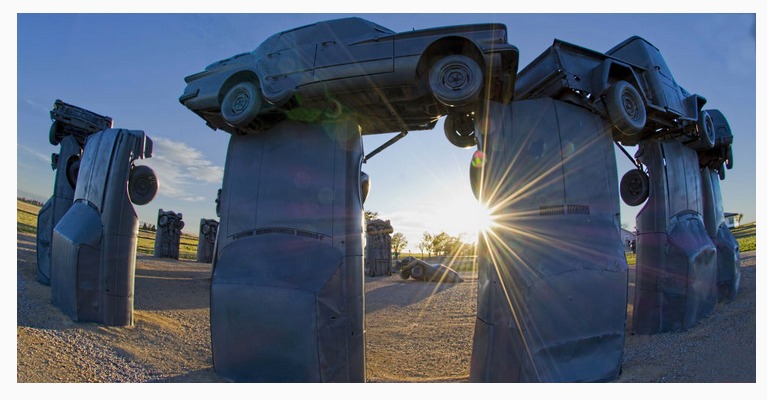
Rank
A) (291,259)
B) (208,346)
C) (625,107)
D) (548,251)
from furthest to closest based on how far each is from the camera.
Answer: (208,346) → (625,107) → (291,259) → (548,251)

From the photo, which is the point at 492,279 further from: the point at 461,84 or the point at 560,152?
the point at 461,84

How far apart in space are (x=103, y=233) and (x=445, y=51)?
733 cm

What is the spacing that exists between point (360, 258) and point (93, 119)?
10.5m

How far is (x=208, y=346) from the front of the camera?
8.61 metres

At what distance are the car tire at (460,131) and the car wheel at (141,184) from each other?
20.5 ft

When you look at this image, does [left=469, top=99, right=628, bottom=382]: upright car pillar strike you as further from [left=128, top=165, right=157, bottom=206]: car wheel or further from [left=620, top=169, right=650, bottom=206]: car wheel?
[left=128, top=165, right=157, bottom=206]: car wheel

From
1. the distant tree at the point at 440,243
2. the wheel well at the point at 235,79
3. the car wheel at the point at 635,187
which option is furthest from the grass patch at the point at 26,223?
the distant tree at the point at 440,243

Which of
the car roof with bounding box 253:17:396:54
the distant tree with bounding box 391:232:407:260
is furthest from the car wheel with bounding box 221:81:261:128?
the distant tree with bounding box 391:232:407:260

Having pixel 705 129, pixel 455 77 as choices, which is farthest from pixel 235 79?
pixel 705 129

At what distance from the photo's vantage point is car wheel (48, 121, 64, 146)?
11758 millimetres

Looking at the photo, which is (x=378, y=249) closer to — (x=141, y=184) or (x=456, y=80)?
(x=141, y=184)

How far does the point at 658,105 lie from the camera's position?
734cm

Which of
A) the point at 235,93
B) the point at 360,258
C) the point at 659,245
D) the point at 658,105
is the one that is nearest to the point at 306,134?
the point at 235,93

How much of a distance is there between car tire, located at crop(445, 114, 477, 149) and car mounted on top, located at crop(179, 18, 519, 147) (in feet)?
2.10
